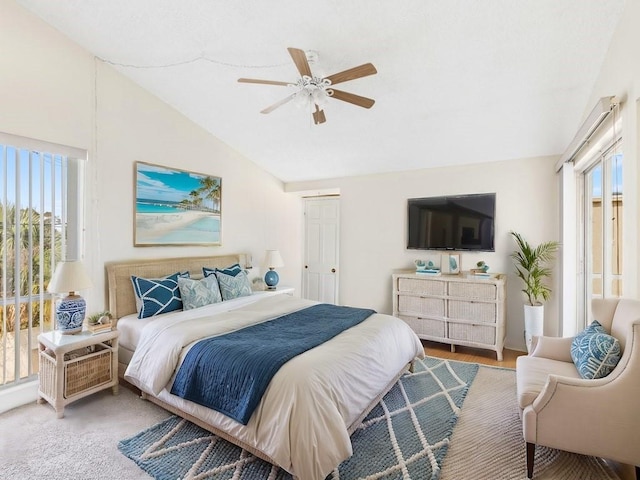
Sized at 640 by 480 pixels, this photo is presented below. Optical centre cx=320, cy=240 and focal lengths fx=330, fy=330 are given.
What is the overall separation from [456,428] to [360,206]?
11.1 ft

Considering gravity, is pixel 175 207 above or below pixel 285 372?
above

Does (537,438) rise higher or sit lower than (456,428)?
higher

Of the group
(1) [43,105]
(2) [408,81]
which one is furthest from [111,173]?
(2) [408,81]

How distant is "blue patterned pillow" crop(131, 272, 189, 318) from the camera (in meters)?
3.15

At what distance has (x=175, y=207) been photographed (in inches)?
157

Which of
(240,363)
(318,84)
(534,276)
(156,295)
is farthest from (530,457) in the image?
(156,295)

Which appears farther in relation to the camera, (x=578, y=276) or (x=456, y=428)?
(x=578, y=276)

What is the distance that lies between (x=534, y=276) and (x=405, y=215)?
5.84 feet

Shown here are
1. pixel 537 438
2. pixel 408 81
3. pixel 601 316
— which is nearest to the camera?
pixel 537 438

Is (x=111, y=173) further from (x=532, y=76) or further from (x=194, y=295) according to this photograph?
(x=532, y=76)

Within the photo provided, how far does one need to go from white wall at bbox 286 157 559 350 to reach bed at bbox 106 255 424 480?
5.94 feet

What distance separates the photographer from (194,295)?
133 inches

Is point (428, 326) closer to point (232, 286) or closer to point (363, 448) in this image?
point (363, 448)

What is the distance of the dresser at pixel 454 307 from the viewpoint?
3.86 meters
